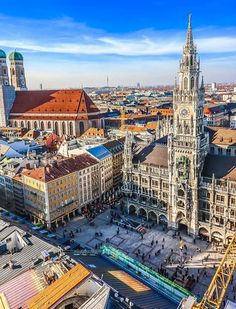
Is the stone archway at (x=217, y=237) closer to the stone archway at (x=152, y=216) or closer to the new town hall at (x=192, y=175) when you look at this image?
the new town hall at (x=192, y=175)

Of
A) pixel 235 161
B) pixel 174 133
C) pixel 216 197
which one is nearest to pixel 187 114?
pixel 174 133

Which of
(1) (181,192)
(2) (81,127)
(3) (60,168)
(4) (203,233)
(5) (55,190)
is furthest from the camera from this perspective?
(2) (81,127)

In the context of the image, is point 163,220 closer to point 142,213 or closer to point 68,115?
point 142,213

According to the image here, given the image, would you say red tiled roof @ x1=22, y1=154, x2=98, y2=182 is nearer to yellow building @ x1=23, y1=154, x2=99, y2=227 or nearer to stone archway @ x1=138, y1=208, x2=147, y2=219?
yellow building @ x1=23, y1=154, x2=99, y2=227

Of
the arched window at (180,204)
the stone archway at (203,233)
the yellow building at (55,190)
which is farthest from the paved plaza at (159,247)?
the arched window at (180,204)

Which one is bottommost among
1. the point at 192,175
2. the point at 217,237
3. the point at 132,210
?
the point at 217,237

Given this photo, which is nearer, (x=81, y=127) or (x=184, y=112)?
(x=184, y=112)

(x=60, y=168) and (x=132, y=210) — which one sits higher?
(x=60, y=168)

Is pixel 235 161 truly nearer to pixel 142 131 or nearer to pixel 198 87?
pixel 198 87

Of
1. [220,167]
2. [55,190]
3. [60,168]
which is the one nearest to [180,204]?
[220,167]
